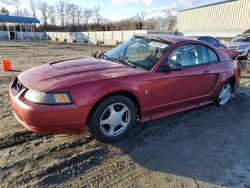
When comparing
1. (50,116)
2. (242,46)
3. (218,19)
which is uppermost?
(218,19)

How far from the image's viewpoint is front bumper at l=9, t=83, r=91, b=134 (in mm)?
3279

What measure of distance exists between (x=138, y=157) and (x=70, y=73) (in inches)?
62.0

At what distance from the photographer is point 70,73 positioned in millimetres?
3842

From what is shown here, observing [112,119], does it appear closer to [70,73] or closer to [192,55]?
[70,73]

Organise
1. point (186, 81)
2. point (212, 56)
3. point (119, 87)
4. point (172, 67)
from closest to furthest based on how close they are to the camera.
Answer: point (119, 87) < point (172, 67) < point (186, 81) < point (212, 56)

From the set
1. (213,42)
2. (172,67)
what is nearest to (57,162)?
(172,67)

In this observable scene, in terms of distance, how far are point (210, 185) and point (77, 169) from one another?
163cm

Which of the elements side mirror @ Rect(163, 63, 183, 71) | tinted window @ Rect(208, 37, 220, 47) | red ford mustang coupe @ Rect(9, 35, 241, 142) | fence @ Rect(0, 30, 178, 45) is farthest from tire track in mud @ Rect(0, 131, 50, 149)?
fence @ Rect(0, 30, 178, 45)

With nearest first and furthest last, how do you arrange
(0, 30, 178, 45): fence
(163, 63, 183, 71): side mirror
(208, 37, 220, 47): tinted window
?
(163, 63, 183, 71): side mirror, (208, 37, 220, 47): tinted window, (0, 30, 178, 45): fence

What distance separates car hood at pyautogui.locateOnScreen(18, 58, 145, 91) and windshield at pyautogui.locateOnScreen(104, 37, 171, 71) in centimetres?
31

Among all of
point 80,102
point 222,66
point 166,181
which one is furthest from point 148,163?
point 222,66

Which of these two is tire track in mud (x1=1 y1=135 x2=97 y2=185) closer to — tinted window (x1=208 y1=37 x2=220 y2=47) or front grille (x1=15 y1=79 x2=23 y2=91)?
front grille (x1=15 y1=79 x2=23 y2=91)

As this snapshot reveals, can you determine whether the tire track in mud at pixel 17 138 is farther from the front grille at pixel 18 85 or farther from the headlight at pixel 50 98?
the headlight at pixel 50 98

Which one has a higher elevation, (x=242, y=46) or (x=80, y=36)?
(x=242, y=46)
